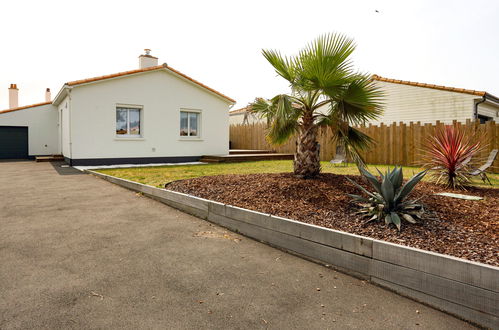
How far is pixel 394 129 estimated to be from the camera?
1498cm

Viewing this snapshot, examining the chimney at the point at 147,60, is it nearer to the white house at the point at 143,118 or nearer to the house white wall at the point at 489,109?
the white house at the point at 143,118

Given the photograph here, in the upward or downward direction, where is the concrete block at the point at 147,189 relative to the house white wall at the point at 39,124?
downward

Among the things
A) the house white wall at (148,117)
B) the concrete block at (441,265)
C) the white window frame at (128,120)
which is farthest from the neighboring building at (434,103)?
Result: the concrete block at (441,265)

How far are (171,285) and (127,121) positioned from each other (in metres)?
14.4

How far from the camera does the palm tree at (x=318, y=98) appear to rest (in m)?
5.53

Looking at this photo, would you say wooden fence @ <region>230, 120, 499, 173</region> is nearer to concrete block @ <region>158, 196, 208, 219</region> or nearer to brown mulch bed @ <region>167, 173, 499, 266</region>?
brown mulch bed @ <region>167, 173, 499, 266</region>

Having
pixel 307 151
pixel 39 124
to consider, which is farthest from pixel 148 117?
Answer: pixel 307 151

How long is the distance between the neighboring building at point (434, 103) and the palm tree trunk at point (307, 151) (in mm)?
8993

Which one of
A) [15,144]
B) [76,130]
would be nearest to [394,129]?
[76,130]

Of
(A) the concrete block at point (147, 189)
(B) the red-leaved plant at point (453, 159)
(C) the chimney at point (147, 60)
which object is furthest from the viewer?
(C) the chimney at point (147, 60)

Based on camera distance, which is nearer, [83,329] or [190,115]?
[83,329]

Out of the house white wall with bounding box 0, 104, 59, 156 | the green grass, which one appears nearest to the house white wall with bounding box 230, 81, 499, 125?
the green grass

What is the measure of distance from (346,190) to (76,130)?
13354 millimetres

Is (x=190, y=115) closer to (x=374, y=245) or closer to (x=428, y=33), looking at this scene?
(x=428, y=33)
